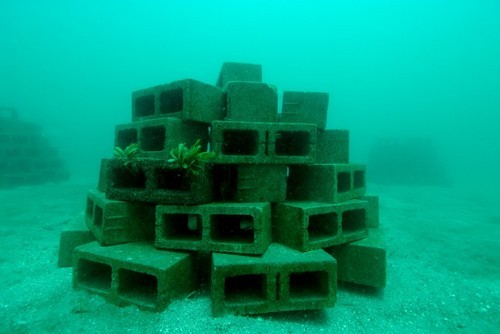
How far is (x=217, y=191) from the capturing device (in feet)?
13.8

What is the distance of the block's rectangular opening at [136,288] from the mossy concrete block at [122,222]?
20.1 inches

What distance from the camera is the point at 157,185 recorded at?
3.66 meters

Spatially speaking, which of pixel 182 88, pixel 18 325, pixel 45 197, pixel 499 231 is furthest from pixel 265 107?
pixel 45 197

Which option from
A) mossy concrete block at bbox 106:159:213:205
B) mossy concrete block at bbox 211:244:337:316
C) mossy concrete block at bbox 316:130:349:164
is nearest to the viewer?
mossy concrete block at bbox 211:244:337:316

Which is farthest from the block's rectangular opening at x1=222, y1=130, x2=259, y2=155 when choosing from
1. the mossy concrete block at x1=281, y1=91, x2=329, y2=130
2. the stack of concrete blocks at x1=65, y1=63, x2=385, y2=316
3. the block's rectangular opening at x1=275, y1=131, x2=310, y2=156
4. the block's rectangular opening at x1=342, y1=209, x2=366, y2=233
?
the block's rectangular opening at x1=342, y1=209, x2=366, y2=233

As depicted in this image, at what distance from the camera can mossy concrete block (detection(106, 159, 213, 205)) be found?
136 inches

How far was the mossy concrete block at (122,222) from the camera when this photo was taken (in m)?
3.71

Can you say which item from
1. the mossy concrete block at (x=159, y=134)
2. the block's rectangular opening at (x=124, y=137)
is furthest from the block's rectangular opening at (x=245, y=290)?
the block's rectangular opening at (x=124, y=137)

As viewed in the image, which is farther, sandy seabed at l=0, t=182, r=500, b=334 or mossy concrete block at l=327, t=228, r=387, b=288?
mossy concrete block at l=327, t=228, r=387, b=288

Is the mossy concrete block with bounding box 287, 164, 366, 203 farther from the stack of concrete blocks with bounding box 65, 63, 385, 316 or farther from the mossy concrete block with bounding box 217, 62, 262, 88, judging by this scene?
the mossy concrete block with bounding box 217, 62, 262, 88

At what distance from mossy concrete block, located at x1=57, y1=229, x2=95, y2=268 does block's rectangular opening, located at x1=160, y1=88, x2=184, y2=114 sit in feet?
7.52

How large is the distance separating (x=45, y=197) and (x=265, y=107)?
12149mm

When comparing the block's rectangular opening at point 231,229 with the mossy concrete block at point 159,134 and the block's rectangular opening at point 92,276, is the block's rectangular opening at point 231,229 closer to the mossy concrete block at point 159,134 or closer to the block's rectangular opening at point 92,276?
the mossy concrete block at point 159,134

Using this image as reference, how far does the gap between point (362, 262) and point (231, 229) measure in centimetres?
192
